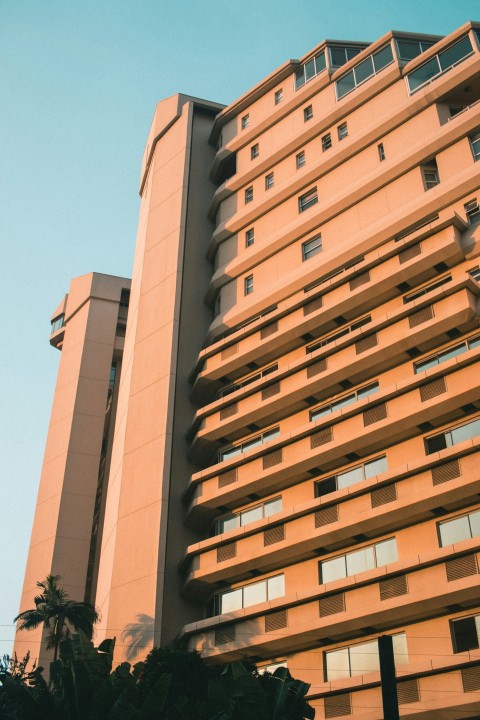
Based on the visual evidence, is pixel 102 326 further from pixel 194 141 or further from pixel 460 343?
pixel 460 343

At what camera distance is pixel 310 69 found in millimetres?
59562

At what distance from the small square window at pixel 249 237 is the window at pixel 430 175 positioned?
A: 1362 cm

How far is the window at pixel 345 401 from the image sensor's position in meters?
42.4

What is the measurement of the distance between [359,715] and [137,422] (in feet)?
79.0

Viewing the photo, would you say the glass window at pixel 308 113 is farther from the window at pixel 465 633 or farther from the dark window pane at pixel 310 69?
the window at pixel 465 633

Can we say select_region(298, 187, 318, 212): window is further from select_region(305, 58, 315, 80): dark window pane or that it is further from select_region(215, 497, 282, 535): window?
select_region(215, 497, 282, 535): window

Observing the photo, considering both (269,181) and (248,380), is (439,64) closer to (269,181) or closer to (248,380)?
(269,181)

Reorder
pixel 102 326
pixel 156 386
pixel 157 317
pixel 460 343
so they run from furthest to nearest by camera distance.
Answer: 1. pixel 102 326
2. pixel 157 317
3. pixel 156 386
4. pixel 460 343

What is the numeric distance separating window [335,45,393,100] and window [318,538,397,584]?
3201 centimetres

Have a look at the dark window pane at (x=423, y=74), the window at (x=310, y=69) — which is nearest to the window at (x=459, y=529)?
the dark window pane at (x=423, y=74)

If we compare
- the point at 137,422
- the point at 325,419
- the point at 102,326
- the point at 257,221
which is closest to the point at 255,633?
the point at 325,419

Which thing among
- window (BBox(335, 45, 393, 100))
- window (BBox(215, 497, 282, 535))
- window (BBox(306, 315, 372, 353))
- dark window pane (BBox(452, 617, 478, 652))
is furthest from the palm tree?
window (BBox(335, 45, 393, 100))

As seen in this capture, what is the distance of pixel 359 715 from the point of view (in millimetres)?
33969

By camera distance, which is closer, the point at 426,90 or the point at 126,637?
the point at 126,637
